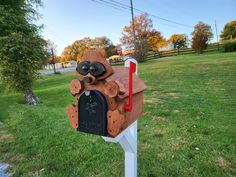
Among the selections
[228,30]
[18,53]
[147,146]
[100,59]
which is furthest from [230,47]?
[100,59]

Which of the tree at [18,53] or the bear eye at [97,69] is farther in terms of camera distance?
the tree at [18,53]

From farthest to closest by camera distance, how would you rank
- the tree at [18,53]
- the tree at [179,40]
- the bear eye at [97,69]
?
the tree at [179,40] → the tree at [18,53] → the bear eye at [97,69]

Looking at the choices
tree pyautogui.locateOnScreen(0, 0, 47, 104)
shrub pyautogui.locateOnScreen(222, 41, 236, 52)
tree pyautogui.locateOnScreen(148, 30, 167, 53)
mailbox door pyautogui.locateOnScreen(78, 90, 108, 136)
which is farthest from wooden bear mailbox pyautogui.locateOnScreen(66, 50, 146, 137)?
tree pyautogui.locateOnScreen(148, 30, 167, 53)

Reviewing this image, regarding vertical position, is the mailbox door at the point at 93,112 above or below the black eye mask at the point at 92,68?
below

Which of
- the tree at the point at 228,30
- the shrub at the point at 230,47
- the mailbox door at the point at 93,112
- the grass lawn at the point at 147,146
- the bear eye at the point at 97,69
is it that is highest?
the tree at the point at 228,30

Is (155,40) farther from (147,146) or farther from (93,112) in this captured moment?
(93,112)

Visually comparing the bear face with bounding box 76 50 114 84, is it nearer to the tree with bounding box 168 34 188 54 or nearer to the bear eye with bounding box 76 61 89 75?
the bear eye with bounding box 76 61 89 75

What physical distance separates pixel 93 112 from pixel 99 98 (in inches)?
3.2

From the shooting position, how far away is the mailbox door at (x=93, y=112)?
1.01m

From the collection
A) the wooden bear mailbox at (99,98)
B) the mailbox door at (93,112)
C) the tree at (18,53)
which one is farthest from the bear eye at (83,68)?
the tree at (18,53)

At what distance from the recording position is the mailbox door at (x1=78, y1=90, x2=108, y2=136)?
1013 millimetres

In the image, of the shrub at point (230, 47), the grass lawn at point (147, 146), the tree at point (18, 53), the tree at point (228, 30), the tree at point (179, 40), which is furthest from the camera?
the tree at point (179, 40)

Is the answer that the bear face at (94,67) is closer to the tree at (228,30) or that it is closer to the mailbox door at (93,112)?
the mailbox door at (93,112)

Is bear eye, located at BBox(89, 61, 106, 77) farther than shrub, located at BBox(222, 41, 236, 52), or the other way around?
shrub, located at BBox(222, 41, 236, 52)
